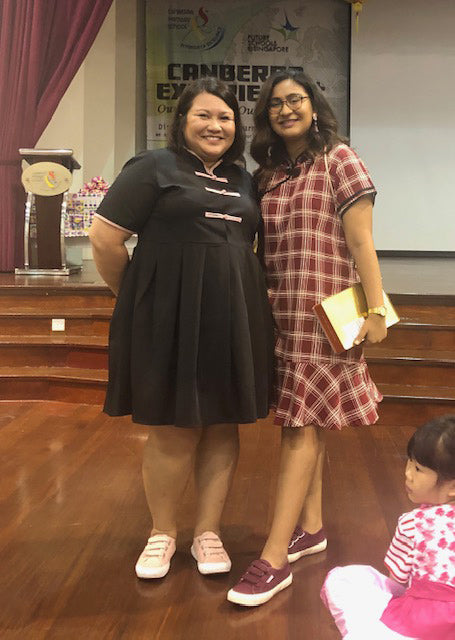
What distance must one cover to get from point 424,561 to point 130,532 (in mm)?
993

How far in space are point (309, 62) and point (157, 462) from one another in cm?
550

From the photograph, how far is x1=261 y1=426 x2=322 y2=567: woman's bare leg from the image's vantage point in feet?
5.54

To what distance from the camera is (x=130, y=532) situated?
6.54 ft

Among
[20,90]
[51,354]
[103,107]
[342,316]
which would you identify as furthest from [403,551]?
[103,107]

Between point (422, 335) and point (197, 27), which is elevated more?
point (197, 27)

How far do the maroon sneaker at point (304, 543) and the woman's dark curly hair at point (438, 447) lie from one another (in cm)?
68

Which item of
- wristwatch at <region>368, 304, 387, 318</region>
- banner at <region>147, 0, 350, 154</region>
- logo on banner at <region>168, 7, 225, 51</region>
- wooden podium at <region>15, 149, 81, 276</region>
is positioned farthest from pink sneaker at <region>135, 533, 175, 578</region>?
logo on banner at <region>168, 7, 225, 51</region>

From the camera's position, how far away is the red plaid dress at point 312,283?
65.4 inches

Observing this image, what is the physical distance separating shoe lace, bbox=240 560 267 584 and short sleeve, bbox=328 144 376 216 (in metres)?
0.88

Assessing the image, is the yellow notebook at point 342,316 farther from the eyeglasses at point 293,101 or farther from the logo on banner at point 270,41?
the logo on banner at point 270,41

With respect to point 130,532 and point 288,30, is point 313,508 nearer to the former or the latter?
point 130,532

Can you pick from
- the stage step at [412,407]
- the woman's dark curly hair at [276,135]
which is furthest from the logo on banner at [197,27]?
the woman's dark curly hair at [276,135]

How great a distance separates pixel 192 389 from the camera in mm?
1630

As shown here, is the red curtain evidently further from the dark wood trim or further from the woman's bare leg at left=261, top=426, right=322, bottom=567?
the woman's bare leg at left=261, top=426, right=322, bottom=567
